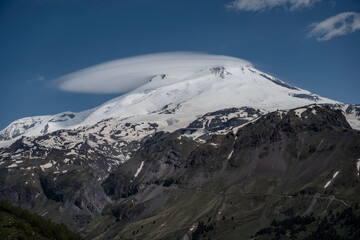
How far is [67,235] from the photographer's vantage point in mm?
148875

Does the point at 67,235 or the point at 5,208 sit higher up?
the point at 5,208

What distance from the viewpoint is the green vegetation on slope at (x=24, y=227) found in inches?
4766

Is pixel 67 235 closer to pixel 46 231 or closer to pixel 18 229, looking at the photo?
pixel 46 231

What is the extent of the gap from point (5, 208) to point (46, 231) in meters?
14.3

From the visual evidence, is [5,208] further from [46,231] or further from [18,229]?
[18,229]

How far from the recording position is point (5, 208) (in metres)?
147

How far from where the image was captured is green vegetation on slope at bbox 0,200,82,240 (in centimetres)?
12104

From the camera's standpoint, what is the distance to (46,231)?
460 feet

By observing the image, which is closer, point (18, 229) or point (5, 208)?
point (18, 229)

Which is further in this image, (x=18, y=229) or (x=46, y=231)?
(x=46, y=231)

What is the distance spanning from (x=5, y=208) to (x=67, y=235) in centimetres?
1696

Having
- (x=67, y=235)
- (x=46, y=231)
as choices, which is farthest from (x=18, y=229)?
(x=67, y=235)

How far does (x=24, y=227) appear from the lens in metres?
127

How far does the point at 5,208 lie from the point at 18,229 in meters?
24.8
